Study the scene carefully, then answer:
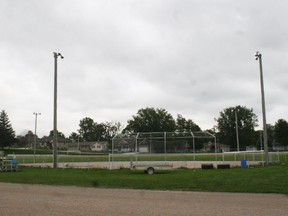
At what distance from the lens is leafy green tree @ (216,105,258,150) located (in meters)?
113

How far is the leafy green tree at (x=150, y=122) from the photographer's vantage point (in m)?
126

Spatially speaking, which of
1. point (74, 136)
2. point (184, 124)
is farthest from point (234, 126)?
point (74, 136)

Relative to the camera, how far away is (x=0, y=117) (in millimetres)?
108562

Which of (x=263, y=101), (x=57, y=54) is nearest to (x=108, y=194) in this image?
(x=263, y=101)

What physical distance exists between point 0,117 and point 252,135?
7905 centimetres

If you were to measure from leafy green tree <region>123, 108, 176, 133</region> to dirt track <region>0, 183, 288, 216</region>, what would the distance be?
113 m

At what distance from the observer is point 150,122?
126875 millimetres

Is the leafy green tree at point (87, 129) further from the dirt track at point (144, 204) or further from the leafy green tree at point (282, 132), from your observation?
the dirt track at point (144, 204)

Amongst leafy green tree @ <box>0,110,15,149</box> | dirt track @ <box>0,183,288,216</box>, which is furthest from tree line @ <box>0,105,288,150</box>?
dirt track @ <box>0,183,288,216</box>

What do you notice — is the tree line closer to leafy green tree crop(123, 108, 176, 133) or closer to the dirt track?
leafy green tree crop(123, 108, 176, 133)

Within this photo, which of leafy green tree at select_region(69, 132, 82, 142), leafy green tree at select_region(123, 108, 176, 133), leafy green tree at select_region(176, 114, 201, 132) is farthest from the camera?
leafy green tree at select_region(69, 132, 82, 142)

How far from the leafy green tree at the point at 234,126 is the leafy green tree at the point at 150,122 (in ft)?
59.5

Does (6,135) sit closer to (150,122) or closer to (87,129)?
(150,122)

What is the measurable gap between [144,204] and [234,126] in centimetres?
10958
